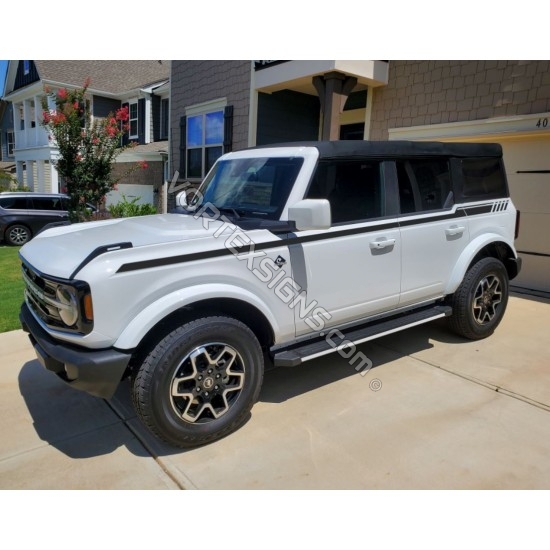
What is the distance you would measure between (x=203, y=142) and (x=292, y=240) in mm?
9624

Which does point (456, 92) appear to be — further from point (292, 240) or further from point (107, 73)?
point (107, 73)

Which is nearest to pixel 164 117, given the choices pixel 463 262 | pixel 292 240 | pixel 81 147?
pixel 81 147

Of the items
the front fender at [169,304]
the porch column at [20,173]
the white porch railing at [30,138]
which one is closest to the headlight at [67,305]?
the front fender at [169,304]

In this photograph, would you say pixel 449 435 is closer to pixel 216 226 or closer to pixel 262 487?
pixel 262 487

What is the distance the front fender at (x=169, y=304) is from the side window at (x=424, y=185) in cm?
181

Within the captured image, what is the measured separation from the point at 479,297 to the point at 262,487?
10.4ft

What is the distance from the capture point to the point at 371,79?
27.3ft

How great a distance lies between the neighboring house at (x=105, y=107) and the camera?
17.2 m

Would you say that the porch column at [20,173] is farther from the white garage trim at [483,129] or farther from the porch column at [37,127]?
the white garage trim at [483,129]

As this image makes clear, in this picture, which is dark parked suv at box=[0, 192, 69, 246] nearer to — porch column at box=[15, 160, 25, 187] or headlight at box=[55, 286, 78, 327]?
headlight at box=[55, 286, 78, 327]

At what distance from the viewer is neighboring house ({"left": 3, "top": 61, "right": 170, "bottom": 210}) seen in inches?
679

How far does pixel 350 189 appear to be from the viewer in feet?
12.0

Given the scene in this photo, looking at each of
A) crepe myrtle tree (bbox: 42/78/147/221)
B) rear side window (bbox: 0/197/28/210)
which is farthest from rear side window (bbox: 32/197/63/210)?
crepe myrtle tree (bbox: 42/78/147/221)

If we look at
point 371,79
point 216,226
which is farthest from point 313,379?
point 371,79
